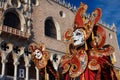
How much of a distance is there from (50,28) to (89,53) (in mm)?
10022

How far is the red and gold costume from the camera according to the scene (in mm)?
13648

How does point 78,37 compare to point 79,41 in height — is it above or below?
above

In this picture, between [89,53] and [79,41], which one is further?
[79,41]

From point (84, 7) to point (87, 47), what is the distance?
2797 mm

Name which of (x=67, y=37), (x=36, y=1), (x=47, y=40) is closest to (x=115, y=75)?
(x=67, y=37)

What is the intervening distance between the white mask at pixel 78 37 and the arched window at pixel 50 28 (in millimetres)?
8006

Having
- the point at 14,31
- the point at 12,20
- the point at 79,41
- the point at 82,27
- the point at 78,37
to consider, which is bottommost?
the point at 79,41

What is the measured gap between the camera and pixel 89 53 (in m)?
14.1

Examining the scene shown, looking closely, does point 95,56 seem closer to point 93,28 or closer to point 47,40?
point 93,28

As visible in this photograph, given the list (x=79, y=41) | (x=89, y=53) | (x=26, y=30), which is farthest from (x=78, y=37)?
(x=26, y=30)

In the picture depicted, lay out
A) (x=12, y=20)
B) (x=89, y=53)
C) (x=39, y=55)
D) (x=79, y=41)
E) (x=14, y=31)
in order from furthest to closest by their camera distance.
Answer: (x=12, y=20) → (x=14, y=31) → (x=39, y=55) → (x=79, y=41) → (x=89, y=53)

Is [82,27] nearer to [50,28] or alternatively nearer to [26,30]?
[26,30]

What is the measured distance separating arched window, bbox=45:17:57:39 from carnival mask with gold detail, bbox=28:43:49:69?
4.79 meters

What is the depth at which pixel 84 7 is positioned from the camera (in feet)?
51.3
